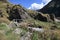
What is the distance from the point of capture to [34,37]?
867cm

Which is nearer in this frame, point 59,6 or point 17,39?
point 17,39

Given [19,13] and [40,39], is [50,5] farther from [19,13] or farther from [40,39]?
[40,39]

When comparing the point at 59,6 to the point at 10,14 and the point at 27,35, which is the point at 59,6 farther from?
the point at 27,35

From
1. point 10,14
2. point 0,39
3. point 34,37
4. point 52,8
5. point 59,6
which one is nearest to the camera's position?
point 34,37

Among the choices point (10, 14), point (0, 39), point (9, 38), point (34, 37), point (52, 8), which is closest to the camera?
point (34, 37)

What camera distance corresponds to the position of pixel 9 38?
34.6ft

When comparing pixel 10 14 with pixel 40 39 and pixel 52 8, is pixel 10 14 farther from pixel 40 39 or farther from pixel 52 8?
pixel 52 8

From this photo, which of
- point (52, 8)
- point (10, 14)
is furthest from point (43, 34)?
point (52, 8)

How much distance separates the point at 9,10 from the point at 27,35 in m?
46.1

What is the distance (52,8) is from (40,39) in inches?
6031

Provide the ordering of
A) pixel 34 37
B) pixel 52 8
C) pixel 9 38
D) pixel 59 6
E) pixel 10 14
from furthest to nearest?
pixel 52 8
pixel 59 6
pixel 10 14
pixel 9 38
pixel 34 37

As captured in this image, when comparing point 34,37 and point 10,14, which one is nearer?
point 34,37

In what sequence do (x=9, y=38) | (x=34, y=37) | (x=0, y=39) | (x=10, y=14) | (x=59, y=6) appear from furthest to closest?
(x=59, y=6), (x=10, y=14), (x=9, y=38), (x=0, y=39), (x=34, y=37)

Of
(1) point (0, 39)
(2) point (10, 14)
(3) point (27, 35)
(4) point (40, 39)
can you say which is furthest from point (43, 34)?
(2) point (10, 14)
